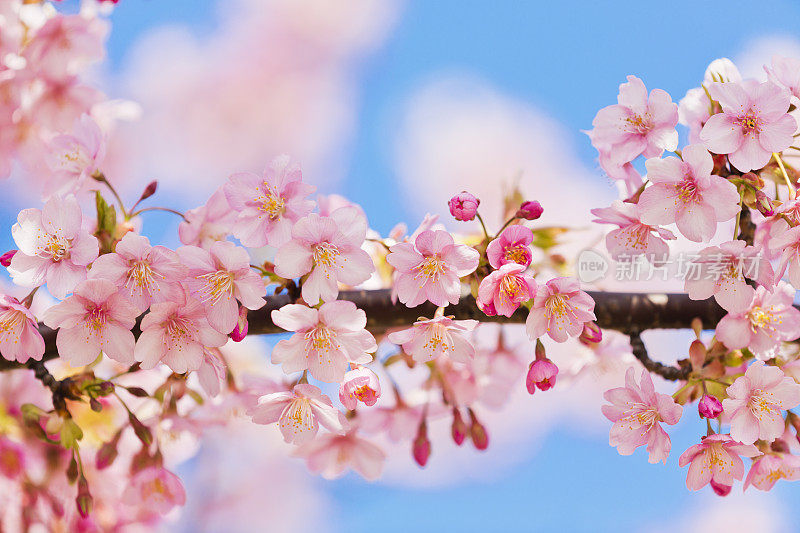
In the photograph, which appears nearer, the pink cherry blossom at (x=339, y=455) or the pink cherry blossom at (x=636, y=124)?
the pink cherry blossom at (x=636, y=124)

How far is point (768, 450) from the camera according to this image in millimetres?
1423

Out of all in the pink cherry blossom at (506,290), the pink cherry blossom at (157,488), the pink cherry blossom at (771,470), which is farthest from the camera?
the pink cherry blossom at (157,488)

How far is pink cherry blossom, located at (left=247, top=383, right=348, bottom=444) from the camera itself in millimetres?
1267

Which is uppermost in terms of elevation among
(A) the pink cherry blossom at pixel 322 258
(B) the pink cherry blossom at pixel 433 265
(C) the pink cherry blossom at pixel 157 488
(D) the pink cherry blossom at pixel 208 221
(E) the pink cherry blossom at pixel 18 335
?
(B) the pink cherry blossom at pixel 433 265

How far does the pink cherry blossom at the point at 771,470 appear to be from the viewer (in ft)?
4.52

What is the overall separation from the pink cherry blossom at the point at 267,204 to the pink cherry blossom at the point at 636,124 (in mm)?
531

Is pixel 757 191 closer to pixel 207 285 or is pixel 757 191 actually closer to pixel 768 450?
pixel 768 450

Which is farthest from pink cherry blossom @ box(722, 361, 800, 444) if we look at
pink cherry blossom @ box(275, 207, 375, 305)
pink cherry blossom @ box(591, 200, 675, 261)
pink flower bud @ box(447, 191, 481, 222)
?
pink cherry blossom @ box(275, 207, 375, 305)

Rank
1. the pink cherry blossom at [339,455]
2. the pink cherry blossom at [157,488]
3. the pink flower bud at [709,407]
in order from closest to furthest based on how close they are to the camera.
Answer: the pink flower bud at [709,407]
the pink cherry blossom at [157,488]
the pink cherry blossom at [339,455]

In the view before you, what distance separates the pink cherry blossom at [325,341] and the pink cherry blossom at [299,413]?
0.04 m

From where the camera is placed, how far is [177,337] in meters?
1.26

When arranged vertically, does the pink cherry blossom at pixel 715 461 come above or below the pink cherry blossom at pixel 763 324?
below

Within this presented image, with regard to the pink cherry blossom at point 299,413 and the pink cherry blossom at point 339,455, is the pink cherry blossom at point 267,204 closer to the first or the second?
the pink cherry blossom at point 299,413

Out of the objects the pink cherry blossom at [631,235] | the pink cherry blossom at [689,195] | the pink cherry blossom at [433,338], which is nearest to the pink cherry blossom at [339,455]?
the pink cherry blossom at [433,338]
